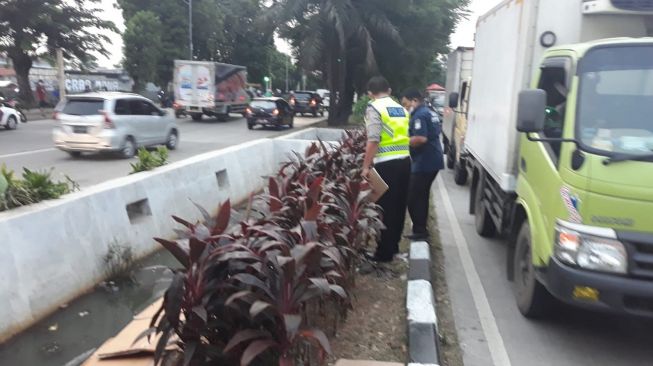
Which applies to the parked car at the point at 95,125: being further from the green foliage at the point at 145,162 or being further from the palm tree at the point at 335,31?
the palm tree at the point at 335,31

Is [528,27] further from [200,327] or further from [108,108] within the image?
[108,108]

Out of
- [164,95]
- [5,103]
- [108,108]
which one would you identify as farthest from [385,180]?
[164,95]

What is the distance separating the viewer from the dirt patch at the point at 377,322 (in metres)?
3.85

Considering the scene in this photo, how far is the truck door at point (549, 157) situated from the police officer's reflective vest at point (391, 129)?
1.16 metres

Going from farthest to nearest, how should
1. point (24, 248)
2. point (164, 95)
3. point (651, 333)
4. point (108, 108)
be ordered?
point (164, 95), point (108, 108), point (651, 333), point (24, 248)

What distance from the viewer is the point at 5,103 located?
76.2ft

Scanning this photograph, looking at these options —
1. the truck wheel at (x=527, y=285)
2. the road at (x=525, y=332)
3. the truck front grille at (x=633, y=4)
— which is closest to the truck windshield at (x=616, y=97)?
the truck front grille at (x=633, y=4)

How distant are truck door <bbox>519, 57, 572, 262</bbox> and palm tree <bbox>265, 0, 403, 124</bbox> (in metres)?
20.6

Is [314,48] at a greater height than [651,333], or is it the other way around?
[314,48]

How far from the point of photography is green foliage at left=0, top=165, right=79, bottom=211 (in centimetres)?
484

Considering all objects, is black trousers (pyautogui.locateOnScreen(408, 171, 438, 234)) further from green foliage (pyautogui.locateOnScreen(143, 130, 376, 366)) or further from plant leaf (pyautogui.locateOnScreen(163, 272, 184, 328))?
plant leaf (pyautogui.locateOnScreen(163, 272, 184, 328))

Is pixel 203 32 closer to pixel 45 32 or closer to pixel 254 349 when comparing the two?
pixel 45 32

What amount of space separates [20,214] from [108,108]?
10.7 meters

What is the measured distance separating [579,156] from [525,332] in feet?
5.37
